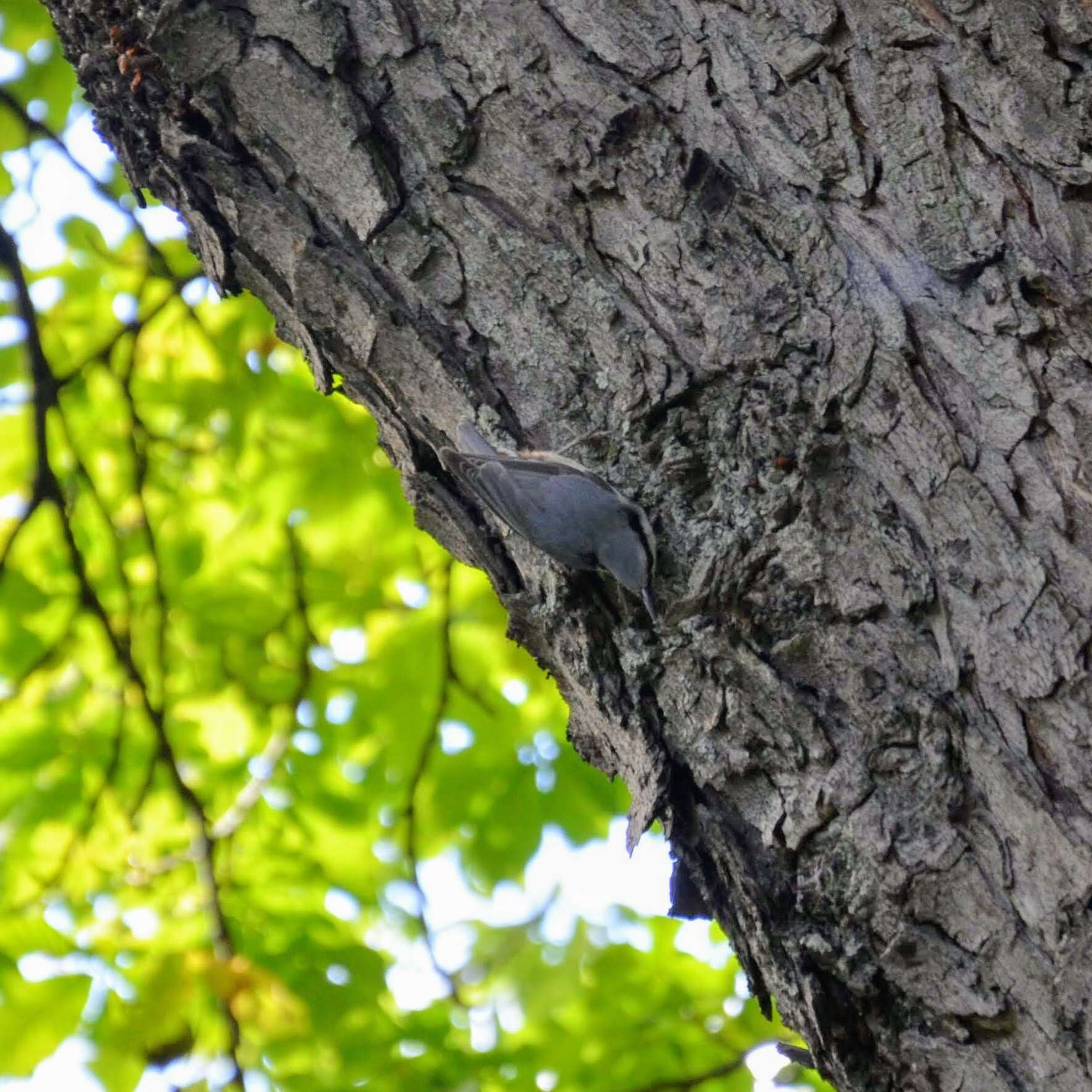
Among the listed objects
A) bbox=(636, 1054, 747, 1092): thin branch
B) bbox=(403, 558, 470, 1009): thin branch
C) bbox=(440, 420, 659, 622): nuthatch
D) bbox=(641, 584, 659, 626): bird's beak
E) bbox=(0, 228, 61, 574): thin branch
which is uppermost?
bbox=(0, 228, 61, 574): thin branch

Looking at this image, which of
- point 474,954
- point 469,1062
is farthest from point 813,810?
point 474,954

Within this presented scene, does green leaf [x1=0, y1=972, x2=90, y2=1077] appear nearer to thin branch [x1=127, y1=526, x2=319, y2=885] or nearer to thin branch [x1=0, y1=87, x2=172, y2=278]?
thin branch [x1=127, y1=526, x2=319, y2=885]

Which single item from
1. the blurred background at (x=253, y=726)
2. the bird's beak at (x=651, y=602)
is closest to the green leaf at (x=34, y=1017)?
the blurred background at (x=253, y=726)

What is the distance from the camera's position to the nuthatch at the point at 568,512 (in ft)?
3.94

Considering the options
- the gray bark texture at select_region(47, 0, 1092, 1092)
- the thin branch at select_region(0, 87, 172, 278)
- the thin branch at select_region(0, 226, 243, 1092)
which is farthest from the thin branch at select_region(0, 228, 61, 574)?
the gray bark texture at select_region(47, 0, 1092, 1092)

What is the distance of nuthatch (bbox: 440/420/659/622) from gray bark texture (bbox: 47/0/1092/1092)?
1.3 inches

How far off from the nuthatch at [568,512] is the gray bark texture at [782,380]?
34 mm

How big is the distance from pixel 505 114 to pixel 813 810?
0.94m

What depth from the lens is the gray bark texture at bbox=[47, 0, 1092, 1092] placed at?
3.47 ft

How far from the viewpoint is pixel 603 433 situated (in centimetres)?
129

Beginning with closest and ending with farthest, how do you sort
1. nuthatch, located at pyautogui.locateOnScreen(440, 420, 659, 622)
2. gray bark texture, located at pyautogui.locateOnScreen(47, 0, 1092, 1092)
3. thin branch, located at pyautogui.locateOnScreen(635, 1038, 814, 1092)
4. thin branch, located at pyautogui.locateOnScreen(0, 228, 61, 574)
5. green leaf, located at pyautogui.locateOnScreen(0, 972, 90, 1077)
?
gray bark texture, located at pyautogui.locateOnScreen(47, 0, 1092, 1092) < nuthatch, located at pyautogui.locateOnScreen(440, 420, 659, 622) < green leaf, located at pyautogui.locateOnScreen(0, 972, 90, 1077) < thin branch, located at pyautogui.locateOnScreen(635, 1038, 814, 1092) < thin branch, located at pyautogui.locateOnScreen(0, 228, 61, 574)

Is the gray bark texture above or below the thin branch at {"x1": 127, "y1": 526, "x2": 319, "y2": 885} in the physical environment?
below

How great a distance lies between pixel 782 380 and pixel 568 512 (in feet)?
0.92

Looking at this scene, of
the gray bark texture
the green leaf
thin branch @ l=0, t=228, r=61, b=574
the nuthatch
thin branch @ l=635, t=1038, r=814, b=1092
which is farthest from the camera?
thin branch @ l=0, t=228, r=61, b=574
